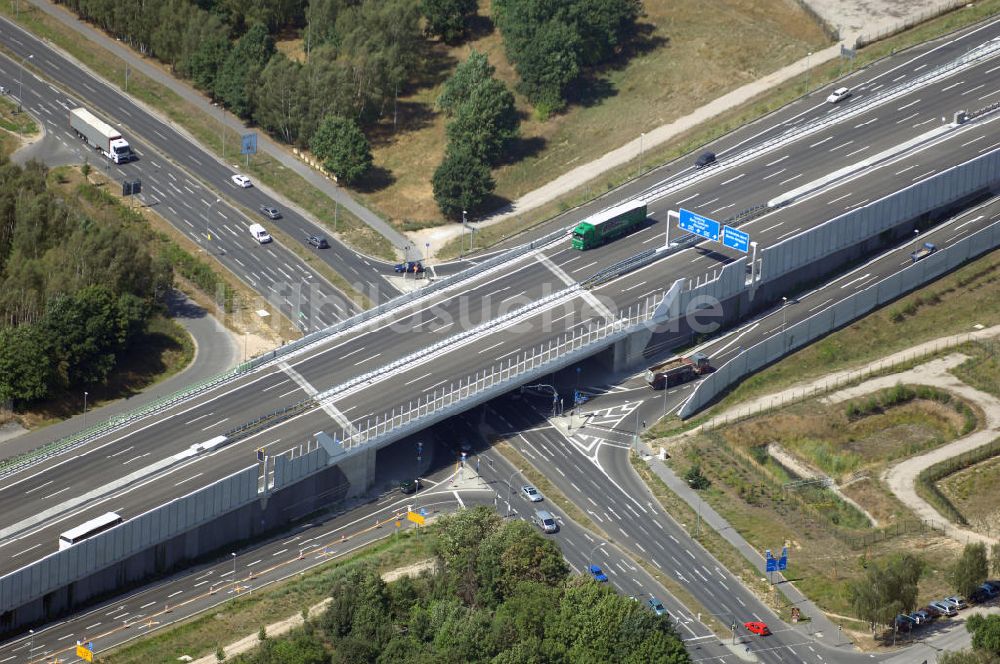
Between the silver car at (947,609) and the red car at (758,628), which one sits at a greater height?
the silver car at (947,609)

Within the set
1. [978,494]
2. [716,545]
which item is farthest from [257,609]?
[978,494]

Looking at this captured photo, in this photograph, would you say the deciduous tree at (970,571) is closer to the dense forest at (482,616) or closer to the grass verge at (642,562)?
the grass verge at (642,562)

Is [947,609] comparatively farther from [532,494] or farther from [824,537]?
[532,494]

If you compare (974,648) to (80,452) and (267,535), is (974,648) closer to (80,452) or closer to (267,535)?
(267,535)

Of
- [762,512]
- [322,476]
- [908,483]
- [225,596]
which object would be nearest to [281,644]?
[225,596]

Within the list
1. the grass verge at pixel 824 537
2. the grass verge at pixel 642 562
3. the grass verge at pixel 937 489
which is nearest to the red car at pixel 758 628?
the grass verge at pixel 642 562

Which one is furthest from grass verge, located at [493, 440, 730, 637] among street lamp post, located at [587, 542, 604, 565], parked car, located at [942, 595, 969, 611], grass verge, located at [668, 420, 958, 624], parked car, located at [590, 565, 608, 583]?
parked car, located at [942, 595, 969, 611]
